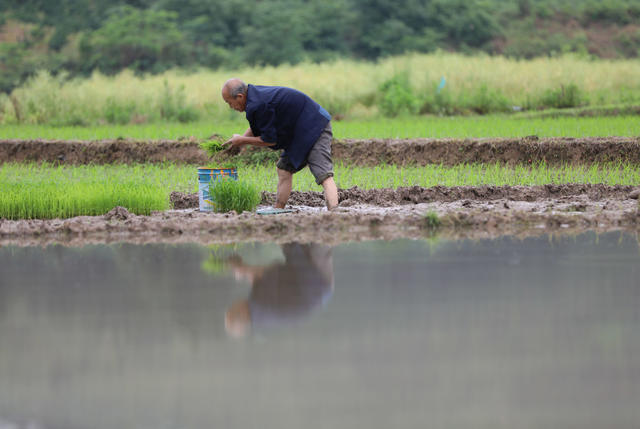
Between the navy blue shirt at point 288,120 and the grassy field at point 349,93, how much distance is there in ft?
48.6

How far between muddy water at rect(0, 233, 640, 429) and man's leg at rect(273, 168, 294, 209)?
2.54 m

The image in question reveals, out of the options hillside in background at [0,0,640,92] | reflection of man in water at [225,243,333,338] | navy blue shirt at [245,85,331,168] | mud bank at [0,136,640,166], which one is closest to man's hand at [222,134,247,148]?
navy blue shirt at [245,85,331,168]

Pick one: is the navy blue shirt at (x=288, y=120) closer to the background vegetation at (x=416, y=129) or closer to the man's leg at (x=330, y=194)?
the man's leg at (x=330, y=194)

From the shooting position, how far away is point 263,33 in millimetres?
42031

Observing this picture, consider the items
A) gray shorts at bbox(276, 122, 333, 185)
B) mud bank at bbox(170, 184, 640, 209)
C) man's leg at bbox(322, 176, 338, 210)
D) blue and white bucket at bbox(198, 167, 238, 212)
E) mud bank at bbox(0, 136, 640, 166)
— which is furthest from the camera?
mud bank at bbox(0, 136, 640, 166)

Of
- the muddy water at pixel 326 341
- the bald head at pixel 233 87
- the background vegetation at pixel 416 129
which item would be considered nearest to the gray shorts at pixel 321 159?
the bald head at pixel 233 87

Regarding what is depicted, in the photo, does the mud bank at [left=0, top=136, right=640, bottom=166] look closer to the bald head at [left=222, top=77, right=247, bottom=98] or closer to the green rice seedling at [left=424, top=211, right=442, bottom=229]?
the bald head at [left=222, top=77, right=247, bottom=98]

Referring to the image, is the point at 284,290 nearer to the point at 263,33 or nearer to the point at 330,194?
the point at 330,194

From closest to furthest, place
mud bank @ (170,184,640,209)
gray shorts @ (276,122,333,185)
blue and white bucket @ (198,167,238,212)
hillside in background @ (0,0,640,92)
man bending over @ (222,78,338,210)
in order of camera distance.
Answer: man bending over @ (222,78,338,210) < gray shorts @ (276,122,333,185) < blue and white bucket @ (198,167,238,212) < mud bank @ (170,184,640,209) < hillside in background @ (0,0,640,92)

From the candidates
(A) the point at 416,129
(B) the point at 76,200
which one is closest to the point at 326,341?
(B) the point at 76,200

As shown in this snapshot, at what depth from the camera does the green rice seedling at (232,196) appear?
928cm

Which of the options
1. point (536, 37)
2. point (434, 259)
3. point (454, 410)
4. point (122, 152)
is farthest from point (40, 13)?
point (454, 410)

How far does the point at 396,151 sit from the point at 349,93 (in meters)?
9.89

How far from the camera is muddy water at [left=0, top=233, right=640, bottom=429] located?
11.5 feet
